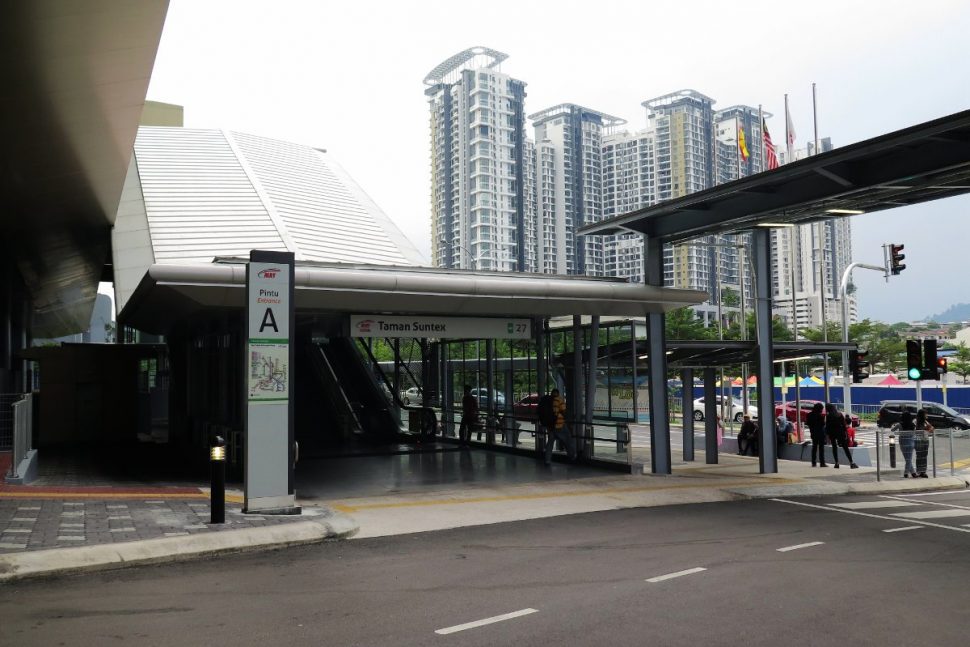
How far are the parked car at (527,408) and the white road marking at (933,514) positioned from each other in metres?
9.21

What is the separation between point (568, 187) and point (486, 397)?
73.2 m

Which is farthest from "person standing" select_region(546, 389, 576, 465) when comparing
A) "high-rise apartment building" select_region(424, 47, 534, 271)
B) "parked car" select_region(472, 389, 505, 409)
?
"high-rise apartment building" select_region(424, 47, 534, 271)

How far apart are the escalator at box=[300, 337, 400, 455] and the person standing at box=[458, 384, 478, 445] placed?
2.38 meters

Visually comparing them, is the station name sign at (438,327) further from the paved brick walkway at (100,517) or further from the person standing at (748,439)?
the person standing at (748,439)

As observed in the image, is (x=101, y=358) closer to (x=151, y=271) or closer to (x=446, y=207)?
(x=151, y=271)

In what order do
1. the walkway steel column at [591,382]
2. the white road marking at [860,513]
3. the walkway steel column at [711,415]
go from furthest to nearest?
the walkway steel column at [711,415], the walkway steel column at [591,382], the white road marking at [860,513]

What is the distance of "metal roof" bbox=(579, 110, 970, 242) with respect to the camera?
12.0m

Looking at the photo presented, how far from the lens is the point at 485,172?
97.6 meters

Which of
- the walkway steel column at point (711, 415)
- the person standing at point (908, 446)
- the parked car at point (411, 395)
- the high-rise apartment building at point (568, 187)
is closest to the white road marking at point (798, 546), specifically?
the person standing at point (908, 446)

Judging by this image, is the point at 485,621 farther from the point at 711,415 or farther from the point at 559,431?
the point at 711,415

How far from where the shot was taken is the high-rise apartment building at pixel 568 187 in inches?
3659

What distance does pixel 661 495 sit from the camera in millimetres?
14008

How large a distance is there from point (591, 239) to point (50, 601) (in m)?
88.2

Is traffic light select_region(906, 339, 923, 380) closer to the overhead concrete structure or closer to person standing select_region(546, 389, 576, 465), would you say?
person standing select_region(546, 389, 576, 465)
